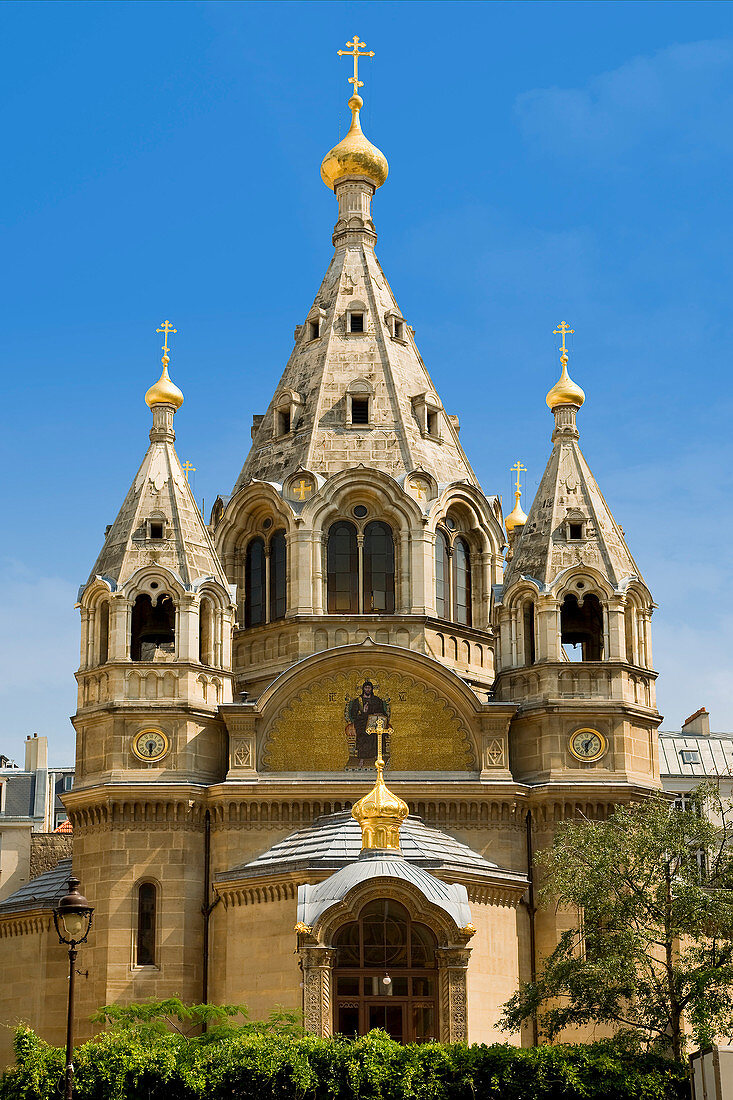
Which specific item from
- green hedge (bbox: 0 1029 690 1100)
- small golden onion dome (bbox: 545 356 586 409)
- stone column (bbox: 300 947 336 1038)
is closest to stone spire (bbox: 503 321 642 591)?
small golden onion dome (bbox: 545 356 586 409)

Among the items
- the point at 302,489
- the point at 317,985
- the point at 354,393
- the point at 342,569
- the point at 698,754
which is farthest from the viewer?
the point at 698,754

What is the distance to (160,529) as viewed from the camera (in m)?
50.3

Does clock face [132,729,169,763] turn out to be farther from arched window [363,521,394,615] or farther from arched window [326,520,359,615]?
arched window [363,521,394,615]

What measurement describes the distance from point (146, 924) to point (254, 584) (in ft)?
35.8

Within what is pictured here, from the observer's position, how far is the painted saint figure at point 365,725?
1893 inches

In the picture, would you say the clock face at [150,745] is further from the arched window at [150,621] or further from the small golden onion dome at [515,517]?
the small golden onion dome at [515,517]

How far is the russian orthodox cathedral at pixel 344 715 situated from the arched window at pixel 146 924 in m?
0.06

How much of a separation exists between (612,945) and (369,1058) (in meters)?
5.94

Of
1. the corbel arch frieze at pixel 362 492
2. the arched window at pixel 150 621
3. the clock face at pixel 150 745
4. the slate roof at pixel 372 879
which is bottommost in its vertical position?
the slate roof at pixel 372 879

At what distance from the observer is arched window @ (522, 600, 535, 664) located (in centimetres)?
5038

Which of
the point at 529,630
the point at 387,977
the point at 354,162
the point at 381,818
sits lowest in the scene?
the point at 387,977

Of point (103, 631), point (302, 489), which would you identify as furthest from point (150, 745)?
point (302, 489)

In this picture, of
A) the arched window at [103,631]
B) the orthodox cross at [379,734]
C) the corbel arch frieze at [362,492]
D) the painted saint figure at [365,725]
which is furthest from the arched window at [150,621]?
the orthodox cross at [379,734]

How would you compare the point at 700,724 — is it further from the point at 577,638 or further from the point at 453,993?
the point at 453,993
